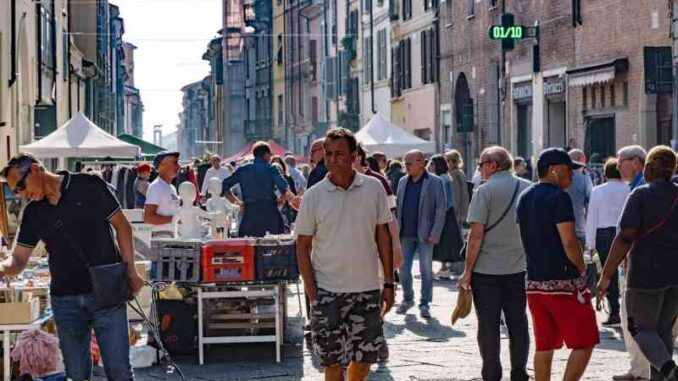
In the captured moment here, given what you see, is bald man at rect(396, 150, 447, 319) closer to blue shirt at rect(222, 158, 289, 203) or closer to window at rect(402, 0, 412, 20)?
blue shirt at rect(222, 158, 289, 203)

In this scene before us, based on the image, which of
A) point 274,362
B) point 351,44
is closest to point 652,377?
point 274,362

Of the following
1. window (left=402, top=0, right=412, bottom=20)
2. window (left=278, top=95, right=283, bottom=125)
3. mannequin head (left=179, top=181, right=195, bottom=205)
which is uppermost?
window (left=402, top=0, right=412, bottom=20)

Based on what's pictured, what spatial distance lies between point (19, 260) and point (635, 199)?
3.83m

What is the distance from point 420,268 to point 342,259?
6.66 m

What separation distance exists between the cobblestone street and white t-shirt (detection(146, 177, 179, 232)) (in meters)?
1.58

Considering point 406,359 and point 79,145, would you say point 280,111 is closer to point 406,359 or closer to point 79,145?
point 79,145

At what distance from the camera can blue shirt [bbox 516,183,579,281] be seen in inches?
339

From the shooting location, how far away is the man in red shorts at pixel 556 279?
8.55 m

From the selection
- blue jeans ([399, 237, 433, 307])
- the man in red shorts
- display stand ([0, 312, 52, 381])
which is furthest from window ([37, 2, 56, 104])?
the man in red shorts

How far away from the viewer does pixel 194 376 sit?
10789 millimetres

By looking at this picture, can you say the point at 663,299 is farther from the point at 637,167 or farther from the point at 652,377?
the point at 637,167

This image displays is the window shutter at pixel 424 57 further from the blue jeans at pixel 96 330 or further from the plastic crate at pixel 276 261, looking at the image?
the blue jeans at pixel 96 330

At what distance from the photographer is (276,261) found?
11258 millimetres

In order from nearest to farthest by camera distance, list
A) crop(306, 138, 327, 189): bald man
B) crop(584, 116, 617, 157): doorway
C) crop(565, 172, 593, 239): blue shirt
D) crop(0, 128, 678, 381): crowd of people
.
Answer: crop(0, 128, 678, 381): crowd of people
crop(306, 138, 327, 189): bald man
crop(565, 172, 593, 239): blue shirt
crop(584, 116, 617, 157): doorway
